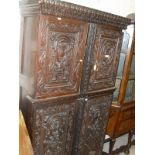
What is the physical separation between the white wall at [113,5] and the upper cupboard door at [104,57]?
1.91 ft

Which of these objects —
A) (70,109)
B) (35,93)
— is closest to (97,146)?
(70,109)

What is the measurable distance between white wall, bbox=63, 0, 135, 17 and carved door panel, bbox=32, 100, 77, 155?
3.60 ft

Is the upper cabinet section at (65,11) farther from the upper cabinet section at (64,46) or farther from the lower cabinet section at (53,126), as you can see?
the lower cabinet section at (53,126)

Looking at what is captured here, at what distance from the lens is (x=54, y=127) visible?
1520 millimetres

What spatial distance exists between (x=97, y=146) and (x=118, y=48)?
3.16 feet

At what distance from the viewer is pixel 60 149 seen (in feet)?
5.32

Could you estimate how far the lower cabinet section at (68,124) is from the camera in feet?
4.69

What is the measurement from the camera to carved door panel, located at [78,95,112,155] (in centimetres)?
173

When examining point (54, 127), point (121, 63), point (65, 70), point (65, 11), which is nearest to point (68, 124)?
point (54, 127)

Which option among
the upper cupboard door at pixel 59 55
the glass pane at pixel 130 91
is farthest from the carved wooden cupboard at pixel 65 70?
the glass pane at pixel 130 91

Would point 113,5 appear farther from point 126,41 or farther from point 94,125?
point 94,125

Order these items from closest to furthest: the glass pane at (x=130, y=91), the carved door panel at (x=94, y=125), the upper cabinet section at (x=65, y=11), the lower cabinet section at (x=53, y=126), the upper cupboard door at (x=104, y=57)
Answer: the upper cabinet section at (x=65, y=11)
the lower cabinet section at (x=53, y=126)
the upper cupboard door at (x=104, y=57)
the carved door panel at (x=94, y=125)
the glass pane at (x=130, y=91)

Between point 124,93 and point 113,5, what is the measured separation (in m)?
1.06
